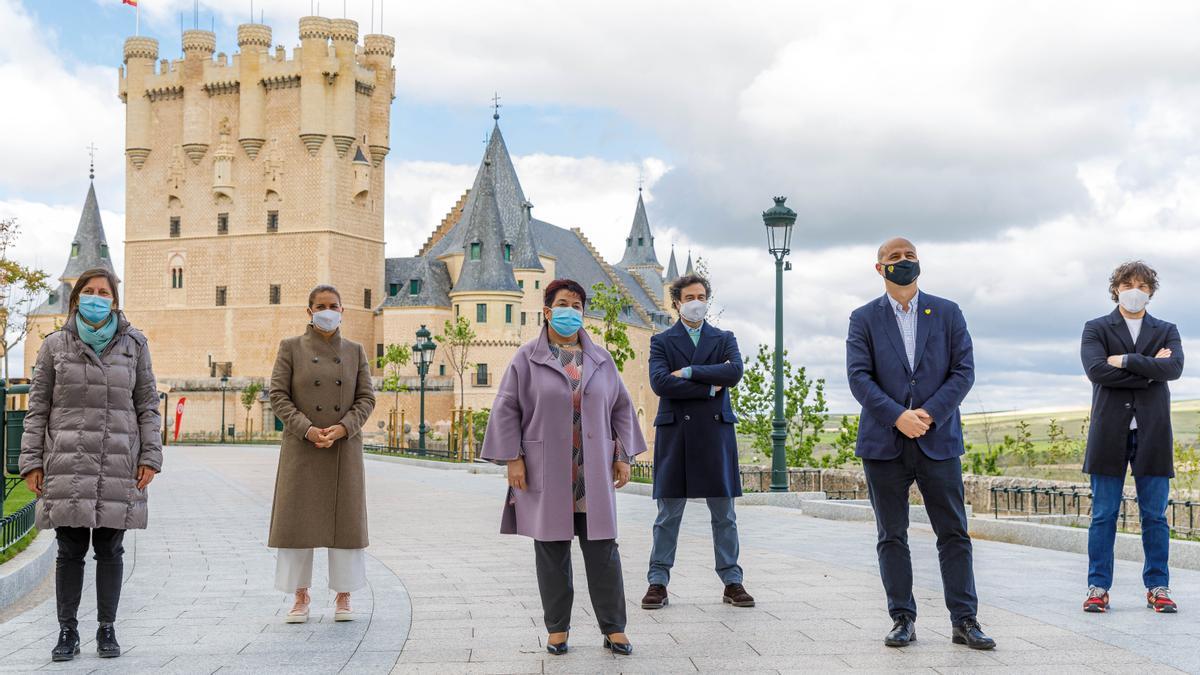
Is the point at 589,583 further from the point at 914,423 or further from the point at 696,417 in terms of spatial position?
the point at 696,417

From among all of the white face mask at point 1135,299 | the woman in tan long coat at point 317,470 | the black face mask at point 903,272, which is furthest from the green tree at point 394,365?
the black face mask at point 903,272

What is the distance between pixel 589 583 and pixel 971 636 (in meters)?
1.93

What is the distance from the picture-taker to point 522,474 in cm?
654

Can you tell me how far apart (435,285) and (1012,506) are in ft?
220

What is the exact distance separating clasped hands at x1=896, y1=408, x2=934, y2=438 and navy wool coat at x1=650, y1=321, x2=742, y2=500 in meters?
1.75

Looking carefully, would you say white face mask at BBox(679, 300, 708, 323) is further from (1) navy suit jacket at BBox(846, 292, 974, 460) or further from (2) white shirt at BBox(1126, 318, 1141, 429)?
(2) white shirt at BBox(1126, 318, 1141, 429)

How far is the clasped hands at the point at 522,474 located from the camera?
21.4 feet

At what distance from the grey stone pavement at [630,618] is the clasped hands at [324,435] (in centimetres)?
106

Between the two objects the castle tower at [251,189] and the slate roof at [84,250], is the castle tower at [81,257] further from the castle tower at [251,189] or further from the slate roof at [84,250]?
the castle tower at [251,189]

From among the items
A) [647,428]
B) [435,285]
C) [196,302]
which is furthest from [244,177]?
[647,428]

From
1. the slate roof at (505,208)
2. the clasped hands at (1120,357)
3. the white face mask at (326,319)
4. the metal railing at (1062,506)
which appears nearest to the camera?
the white face mask at (326,319)

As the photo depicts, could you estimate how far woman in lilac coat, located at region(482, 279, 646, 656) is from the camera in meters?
6.46

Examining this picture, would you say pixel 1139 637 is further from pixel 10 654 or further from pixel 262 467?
pixel 262 467

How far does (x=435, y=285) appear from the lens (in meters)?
81.4
